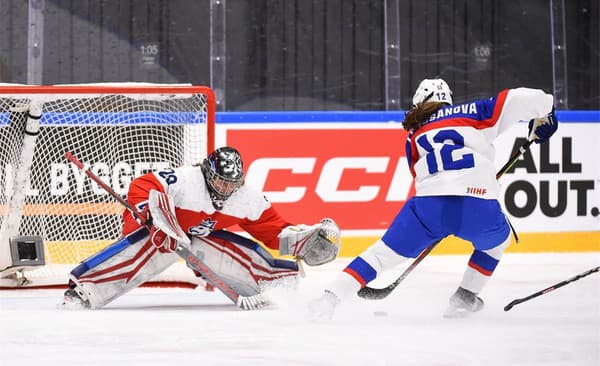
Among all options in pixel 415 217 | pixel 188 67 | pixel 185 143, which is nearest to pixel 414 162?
pixel 415 217

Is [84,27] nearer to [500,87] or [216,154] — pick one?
[500,87]

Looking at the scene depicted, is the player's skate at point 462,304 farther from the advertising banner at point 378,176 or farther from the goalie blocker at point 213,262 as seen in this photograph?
the advertising banner at point 378,176

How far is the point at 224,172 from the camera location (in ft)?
10.1

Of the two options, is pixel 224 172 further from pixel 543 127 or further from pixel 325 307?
pixel 543 127

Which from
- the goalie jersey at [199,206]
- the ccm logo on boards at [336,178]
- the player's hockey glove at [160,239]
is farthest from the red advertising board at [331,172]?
the player's hockey glove at [160,239]

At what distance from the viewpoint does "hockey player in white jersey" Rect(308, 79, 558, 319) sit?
9.45ft

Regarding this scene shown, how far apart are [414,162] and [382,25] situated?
10.5 feet

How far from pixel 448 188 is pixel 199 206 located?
0.83m

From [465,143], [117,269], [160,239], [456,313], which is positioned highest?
[465,143]

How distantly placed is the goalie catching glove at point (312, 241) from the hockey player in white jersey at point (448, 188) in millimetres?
393

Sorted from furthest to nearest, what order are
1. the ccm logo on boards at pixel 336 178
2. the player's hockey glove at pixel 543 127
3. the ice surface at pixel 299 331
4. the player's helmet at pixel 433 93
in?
the ccm logo on boards at pixel 336 178, the player's hockey glove at pixel 543 127, the player's helmet at pixel 433 93, the ice surface at pixel 299 331


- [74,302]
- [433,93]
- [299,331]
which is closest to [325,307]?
[299,331]

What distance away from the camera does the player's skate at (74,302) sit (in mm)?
3189

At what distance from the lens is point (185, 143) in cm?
389
